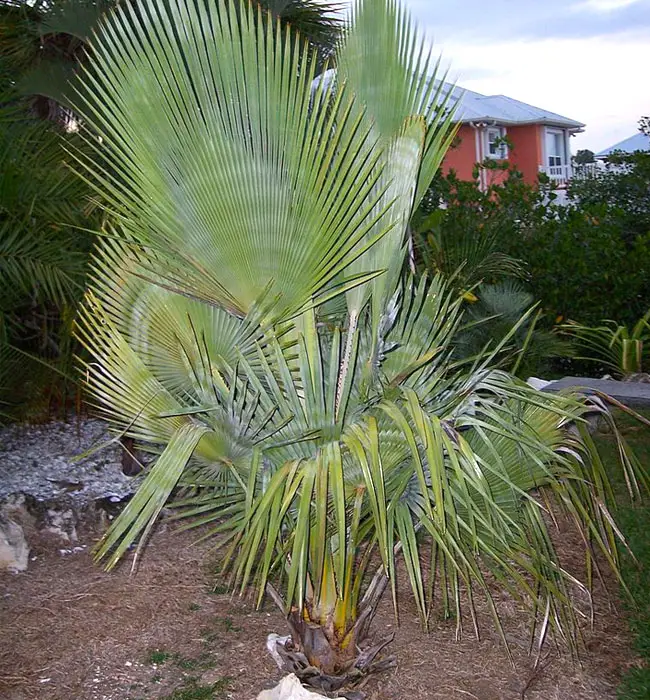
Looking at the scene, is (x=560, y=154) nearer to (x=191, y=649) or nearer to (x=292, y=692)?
(x=191, y=649)

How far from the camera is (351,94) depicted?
2244 millimetres

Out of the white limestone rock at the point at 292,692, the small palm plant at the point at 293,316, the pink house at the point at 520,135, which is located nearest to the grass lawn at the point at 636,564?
the small palm plant at the point at 293,316

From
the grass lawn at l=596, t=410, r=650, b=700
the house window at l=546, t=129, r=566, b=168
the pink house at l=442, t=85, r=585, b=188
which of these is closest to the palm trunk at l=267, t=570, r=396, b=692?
the grass lawn at l=596, t=410, r=650, b=700

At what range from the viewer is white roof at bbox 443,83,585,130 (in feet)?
77.8

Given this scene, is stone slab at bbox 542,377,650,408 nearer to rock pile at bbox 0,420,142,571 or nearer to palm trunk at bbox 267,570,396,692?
rock pile at bbox 0,420,142,571

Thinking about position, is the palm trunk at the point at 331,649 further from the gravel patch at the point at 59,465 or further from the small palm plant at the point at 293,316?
the gravel patch at the point at 59,465

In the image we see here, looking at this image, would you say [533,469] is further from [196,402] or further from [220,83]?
[220,83]

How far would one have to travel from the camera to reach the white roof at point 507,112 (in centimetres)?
2372

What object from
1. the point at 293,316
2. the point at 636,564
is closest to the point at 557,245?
the point at 636,564

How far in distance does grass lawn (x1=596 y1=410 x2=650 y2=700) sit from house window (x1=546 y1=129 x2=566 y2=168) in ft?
72.3

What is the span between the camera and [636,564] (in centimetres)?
323

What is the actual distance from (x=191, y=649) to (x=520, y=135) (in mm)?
25324

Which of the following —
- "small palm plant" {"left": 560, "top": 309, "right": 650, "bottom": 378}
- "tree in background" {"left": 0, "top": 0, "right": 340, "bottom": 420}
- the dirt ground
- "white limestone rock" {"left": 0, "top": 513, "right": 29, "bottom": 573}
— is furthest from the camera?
"small palm plant" {"left": 560, "top": 309, "right": 650, "bottom": 378}

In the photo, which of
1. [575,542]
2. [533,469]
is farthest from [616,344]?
[533,469]
